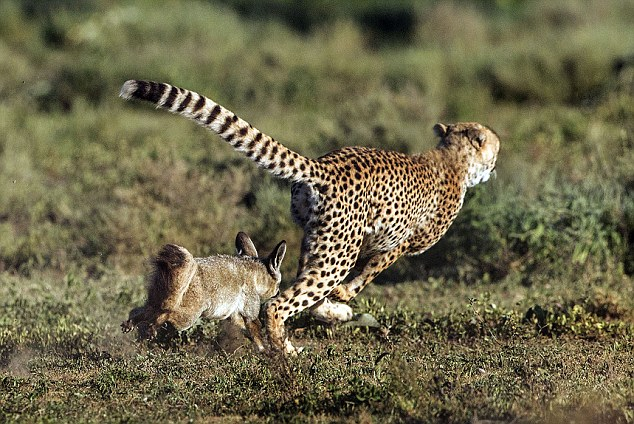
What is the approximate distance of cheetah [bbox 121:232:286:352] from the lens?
6609 mm

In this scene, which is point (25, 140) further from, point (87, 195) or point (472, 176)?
point (472, 176)

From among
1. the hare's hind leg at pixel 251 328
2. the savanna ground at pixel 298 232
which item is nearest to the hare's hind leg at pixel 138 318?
the savanna ground at pixel 298 232

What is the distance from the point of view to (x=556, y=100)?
16.9m

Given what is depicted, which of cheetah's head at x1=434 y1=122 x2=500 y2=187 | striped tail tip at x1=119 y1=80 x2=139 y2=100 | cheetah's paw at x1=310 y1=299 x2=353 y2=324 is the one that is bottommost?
cheetah's paw at x1=310 y1=299 x2=353 y2=324

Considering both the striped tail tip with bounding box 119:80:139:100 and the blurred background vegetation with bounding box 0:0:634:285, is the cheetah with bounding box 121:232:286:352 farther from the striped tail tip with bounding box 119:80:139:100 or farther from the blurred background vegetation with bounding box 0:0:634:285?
the blurred background vegetation with bounding box 0:0:634:285

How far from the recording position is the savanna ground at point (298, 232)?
613 cm

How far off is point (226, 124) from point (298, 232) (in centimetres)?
400

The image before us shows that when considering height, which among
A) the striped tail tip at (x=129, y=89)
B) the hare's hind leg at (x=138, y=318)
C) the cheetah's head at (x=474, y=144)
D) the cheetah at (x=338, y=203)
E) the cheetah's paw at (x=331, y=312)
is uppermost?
the cheetah's head at (x=474, y=144)

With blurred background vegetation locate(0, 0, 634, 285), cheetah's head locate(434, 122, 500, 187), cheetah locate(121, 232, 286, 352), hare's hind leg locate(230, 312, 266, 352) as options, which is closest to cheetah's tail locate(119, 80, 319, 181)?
cheetah locate(121, 232, 286, 352)

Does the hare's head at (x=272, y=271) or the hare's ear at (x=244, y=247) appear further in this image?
the hare's ear at (x=244, y=247)

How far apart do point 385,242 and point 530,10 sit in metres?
17.7

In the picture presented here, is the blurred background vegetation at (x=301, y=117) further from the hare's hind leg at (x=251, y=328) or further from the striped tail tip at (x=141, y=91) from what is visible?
the striped tail tip at (x=141, y=91)

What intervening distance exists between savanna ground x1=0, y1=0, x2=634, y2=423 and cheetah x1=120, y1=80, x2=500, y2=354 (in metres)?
0.36

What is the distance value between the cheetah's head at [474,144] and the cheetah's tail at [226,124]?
169 cm
